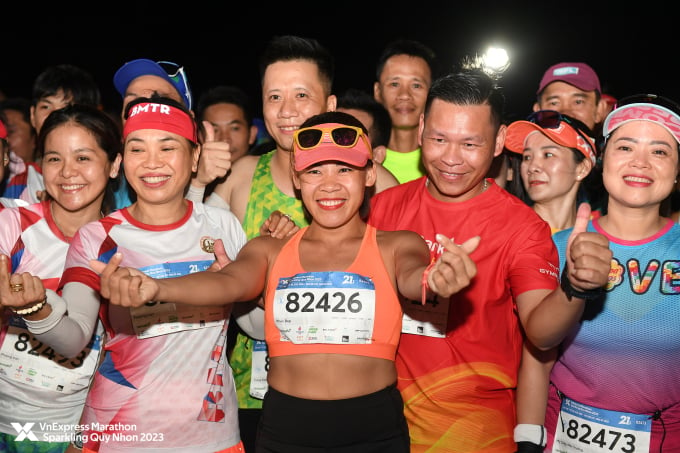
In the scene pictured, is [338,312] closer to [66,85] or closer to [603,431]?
[603,431]

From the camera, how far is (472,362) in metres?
2.75

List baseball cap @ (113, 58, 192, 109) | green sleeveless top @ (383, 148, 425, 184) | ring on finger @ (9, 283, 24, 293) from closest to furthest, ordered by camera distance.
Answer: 1. ring on finger @ (9, 283, 24, 293)
2. baseball cap @ (113, 58, 192, 109)
3. green sleeveless top @ (383, 148, 425, 184)

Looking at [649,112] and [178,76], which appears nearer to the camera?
[649,112]

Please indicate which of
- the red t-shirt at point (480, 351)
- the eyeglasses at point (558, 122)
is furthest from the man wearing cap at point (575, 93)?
the red t-shirt at point (480, 351)

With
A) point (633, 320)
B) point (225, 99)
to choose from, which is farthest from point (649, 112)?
point (225, 99)

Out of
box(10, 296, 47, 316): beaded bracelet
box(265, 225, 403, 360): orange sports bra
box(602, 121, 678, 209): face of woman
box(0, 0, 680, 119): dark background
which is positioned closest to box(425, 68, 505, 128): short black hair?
box(602, 121, 678, 209): face of woman

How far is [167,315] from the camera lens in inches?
109

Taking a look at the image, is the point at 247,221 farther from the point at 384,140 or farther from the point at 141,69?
the point at 384,140

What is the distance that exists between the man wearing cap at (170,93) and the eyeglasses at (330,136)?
0.84 metres

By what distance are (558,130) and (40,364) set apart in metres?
2.90

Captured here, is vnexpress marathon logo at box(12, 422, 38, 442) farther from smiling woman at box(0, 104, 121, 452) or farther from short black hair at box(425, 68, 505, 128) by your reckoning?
short black hair at box(425, 68, 505, 128)

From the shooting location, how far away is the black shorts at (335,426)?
241 cm

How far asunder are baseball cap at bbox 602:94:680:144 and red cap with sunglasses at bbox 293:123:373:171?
1114 mm

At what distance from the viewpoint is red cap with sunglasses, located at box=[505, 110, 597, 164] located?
362cm
